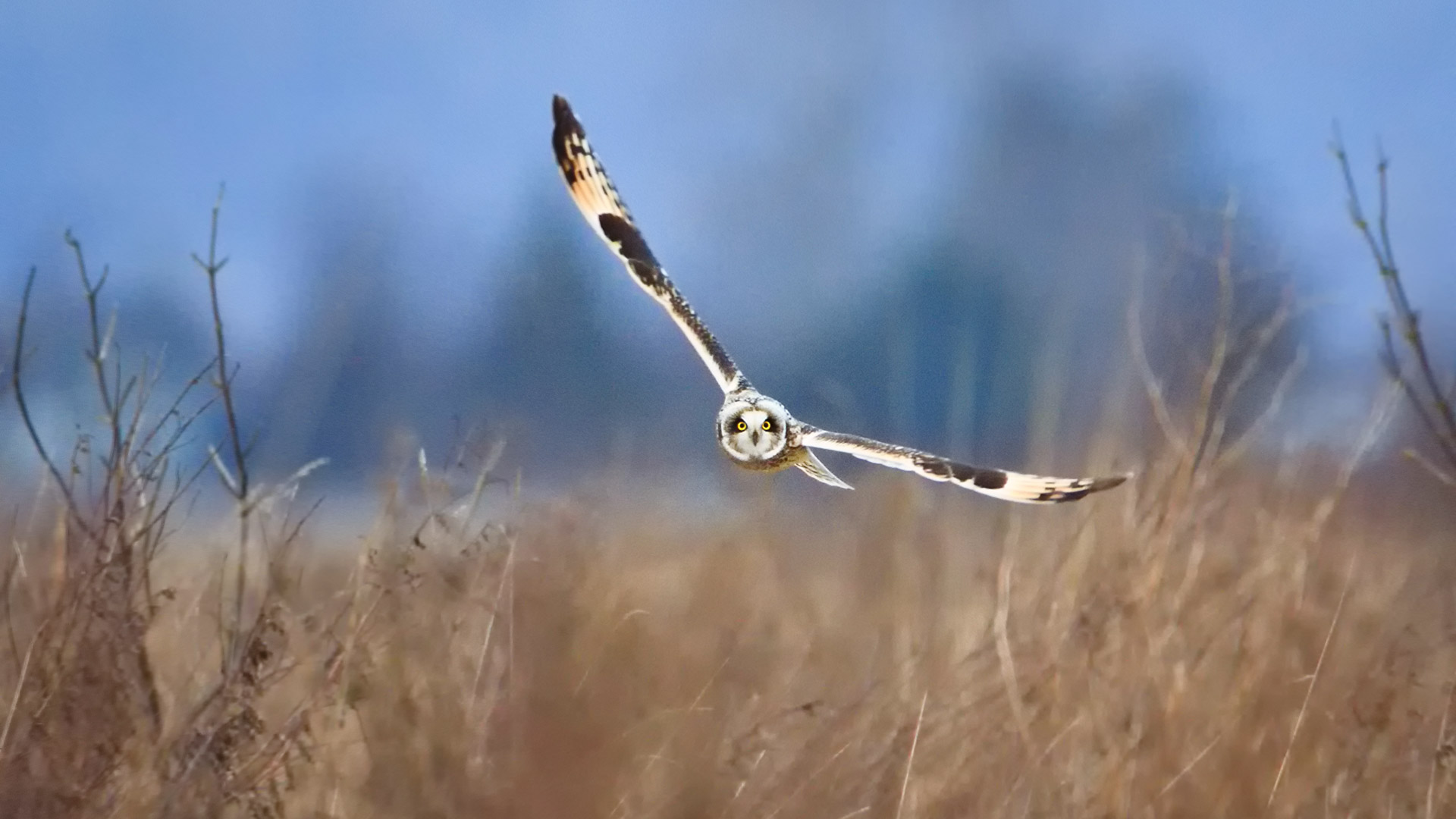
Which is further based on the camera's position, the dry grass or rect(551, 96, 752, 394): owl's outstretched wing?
rect(551, 96, 752, 394): owl's outstretched wing

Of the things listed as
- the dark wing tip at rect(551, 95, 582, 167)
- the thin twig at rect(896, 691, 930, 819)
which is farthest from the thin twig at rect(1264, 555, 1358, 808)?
the dark wing tip at rect(551, 95, 582, 167)

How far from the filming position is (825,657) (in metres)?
2.49

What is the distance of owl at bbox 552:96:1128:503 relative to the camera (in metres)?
1.86

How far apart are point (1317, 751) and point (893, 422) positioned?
1.31 meters

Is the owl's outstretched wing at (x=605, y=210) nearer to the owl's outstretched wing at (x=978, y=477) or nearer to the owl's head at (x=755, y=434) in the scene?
the owl's head at (x=755, y=434)

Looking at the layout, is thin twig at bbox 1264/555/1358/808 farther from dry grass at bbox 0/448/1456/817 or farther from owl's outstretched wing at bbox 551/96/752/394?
owl's outstretched wing at bbox 551/96/752/394

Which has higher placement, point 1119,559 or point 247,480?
point 247,480

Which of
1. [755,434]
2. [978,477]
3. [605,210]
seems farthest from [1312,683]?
[605,210]

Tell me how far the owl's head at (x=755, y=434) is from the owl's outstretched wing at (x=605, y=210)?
Answer: 0.56 ft

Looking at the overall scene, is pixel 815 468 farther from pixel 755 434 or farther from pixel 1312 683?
pixel 1312 683

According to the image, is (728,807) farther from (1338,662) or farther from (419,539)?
(1338,662)

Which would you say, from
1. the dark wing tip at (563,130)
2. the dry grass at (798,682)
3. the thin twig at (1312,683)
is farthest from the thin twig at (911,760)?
the dark wing tip at (563,130)

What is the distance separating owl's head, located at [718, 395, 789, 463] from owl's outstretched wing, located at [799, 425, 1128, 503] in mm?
151

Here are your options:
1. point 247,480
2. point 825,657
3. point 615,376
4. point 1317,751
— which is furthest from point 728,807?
point 615,376
